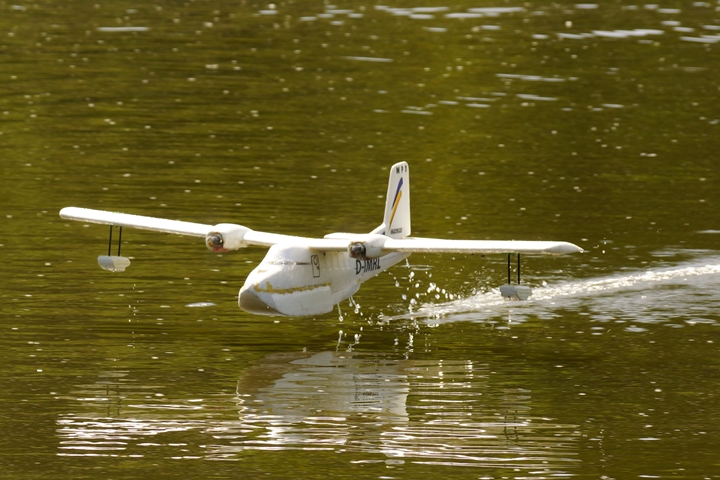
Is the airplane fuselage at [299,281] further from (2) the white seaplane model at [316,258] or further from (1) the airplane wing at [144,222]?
(1) the airplane wing at [144,222]

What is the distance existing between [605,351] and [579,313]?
4.15 m

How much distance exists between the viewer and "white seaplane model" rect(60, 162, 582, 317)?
3900 centimetres

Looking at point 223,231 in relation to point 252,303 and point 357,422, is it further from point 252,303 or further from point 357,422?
point 357,422

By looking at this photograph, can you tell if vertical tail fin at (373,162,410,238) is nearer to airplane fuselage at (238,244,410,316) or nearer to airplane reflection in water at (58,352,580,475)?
airplane fuselage at (238,244,410,316)

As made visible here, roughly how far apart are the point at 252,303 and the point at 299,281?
1671 mm

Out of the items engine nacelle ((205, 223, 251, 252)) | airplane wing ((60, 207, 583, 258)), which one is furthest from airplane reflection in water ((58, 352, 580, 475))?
engine nacelle ((205, 223, 251, 252))

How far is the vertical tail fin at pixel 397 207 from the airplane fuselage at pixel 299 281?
5.29 ft

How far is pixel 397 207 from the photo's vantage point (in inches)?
1741

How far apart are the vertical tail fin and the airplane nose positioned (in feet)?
18.6

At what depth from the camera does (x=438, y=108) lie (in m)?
84.2

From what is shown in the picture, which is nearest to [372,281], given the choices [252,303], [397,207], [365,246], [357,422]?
[397,207]

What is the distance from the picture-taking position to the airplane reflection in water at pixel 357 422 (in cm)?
3156

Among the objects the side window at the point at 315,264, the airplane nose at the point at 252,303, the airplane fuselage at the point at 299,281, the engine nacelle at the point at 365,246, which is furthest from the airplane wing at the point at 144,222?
the engine nacelle at the point at 365,246

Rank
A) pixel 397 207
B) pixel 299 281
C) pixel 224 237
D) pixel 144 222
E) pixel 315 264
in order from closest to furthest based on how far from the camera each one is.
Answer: pixel 299 281 < pixel 315 264 < pixel 224 237 < pixel 144 222 < pixel 397 207
